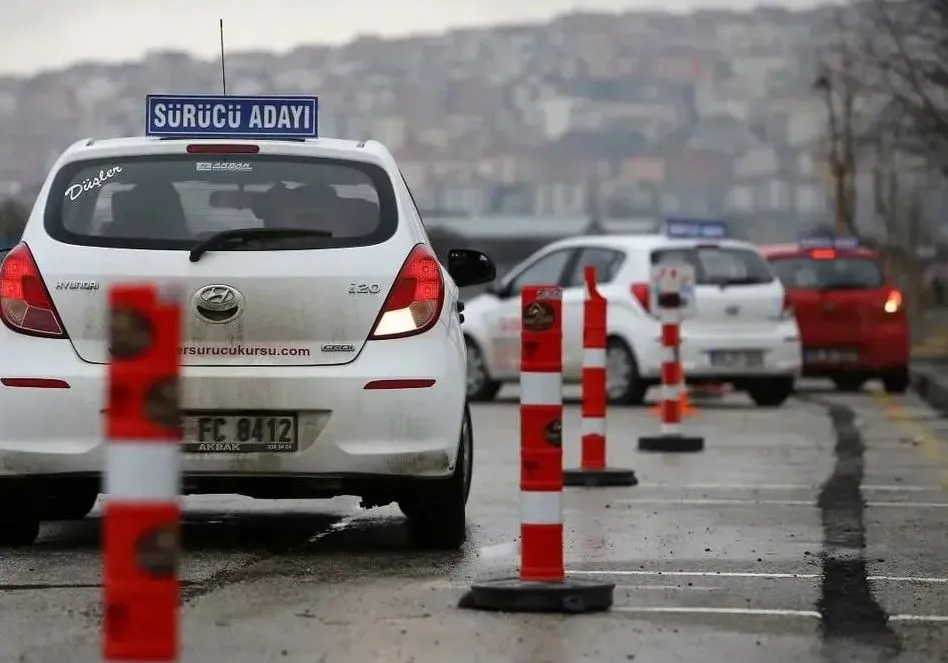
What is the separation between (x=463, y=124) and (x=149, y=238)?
576 ft

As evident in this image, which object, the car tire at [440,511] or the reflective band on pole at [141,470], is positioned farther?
the car tire at [440,511]

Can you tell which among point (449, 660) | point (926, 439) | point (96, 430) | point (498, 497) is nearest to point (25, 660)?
point (449, 660)

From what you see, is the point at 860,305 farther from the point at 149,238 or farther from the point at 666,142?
the point at 666,142

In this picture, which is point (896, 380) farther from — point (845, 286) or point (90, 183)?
point (90, 183)

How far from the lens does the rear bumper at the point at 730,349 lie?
70.2 ft

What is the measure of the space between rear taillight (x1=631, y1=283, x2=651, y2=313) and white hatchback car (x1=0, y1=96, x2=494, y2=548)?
1221 cm

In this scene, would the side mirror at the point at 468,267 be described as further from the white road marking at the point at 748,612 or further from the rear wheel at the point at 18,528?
the white road marking at the point at 748,612

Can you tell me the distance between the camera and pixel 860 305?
81.4 ft

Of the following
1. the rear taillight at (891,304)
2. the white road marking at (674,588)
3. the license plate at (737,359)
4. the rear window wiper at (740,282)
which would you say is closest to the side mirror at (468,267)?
the white road marking at (674,588)

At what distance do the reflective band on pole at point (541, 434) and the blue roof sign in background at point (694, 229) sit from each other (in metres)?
14.9

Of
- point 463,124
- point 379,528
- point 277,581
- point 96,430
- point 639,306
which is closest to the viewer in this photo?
point 277,581

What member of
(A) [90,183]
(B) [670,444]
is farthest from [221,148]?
(B) [670,444]

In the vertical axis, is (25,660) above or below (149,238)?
below

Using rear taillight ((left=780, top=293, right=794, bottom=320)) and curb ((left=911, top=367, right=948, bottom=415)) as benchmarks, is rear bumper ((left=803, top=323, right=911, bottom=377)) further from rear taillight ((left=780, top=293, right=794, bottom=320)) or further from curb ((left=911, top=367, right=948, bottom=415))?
rear taillight ((left=780, top=293, right=794, bottom=320))
